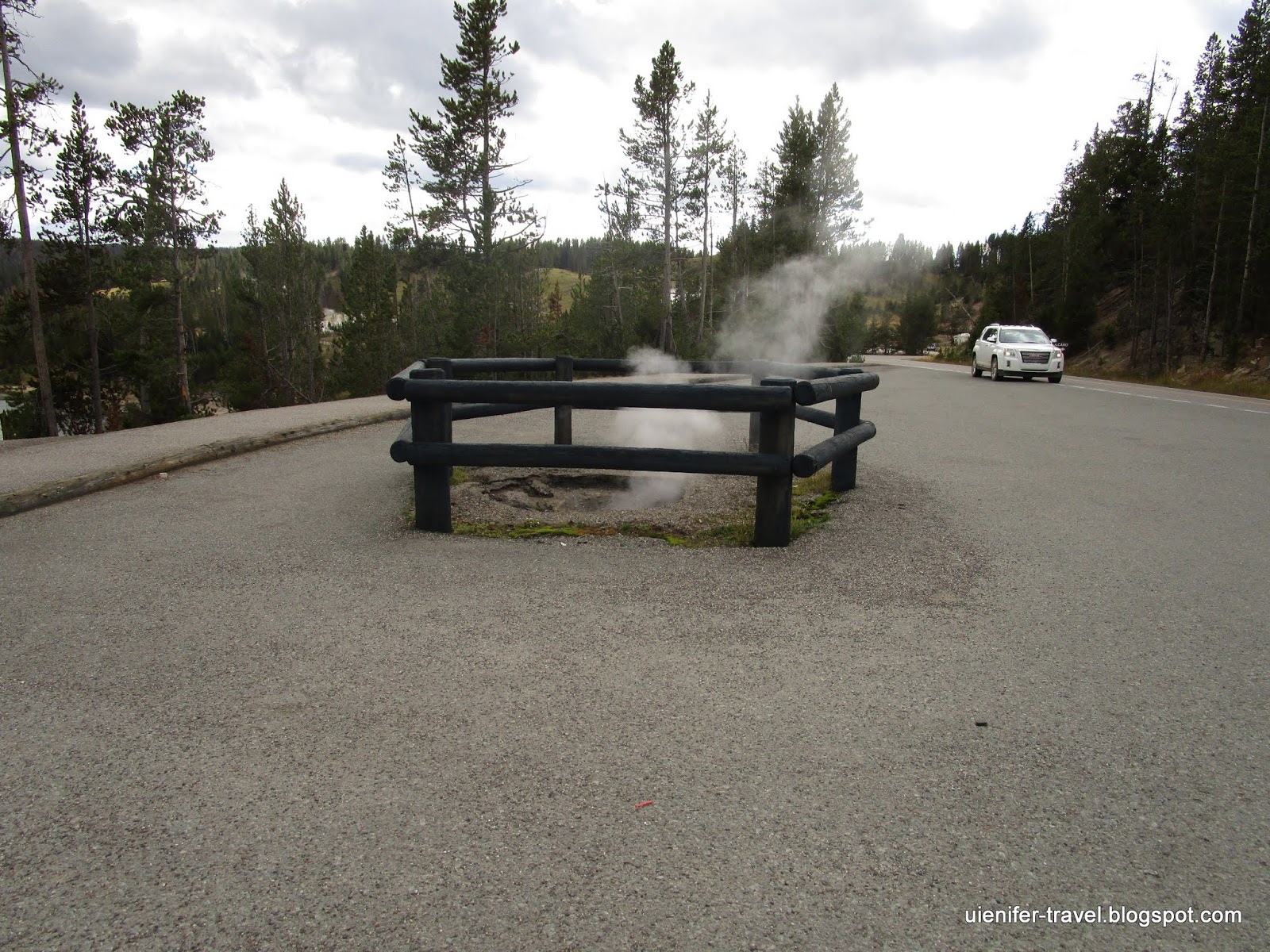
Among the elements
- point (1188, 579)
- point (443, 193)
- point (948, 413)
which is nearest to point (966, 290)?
point (443, 193)

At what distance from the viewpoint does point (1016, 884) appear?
1950 mm

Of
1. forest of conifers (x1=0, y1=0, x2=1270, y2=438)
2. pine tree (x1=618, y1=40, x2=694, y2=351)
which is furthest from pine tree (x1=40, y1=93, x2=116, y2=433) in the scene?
pine tree (x1=618, y1=40, x2=694, y2=351)

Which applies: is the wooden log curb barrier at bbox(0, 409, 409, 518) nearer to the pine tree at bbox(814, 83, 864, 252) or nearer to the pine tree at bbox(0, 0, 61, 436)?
the pine tree at bbox(0, 0, 61, 436)

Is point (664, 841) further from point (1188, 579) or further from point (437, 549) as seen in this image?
point (1188, 579)

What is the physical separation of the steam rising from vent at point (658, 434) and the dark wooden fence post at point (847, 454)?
1.39m

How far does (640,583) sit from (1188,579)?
3.03 metres

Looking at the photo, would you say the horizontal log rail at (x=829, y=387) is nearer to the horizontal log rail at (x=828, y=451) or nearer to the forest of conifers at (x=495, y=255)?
the horizontal log rail at (x=828, y=451)

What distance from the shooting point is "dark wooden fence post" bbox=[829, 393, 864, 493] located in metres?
6.60

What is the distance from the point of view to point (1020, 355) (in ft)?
84.3

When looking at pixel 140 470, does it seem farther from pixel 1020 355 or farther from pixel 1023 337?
pixel 1023 337

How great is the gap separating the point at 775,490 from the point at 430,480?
2.21m

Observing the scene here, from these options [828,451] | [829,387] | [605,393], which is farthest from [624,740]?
[829,387]

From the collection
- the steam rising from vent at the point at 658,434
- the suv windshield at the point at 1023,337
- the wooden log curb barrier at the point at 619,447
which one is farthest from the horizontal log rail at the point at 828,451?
the suv windshield at the point at 1023,337

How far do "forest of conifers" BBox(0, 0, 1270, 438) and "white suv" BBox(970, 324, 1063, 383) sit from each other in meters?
4.54
